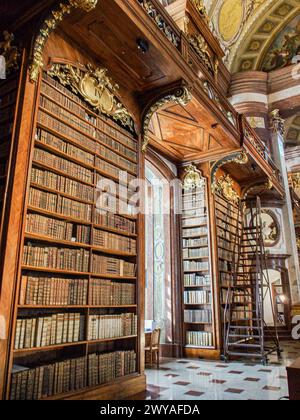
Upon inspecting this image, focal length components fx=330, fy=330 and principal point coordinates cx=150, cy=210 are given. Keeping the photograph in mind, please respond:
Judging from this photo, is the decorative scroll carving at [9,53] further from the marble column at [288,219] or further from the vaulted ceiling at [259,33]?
the marble column at [288,219]

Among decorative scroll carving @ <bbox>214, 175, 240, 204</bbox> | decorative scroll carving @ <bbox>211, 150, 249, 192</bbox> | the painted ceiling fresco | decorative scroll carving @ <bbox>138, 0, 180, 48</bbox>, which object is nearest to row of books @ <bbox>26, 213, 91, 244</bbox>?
decorative scroll carving @ <bbox>138, 0, 180, 48</bbox>

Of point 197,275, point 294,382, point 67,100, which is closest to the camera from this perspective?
point 294,382

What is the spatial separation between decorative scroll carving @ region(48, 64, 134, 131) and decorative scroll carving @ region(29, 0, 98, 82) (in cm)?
26

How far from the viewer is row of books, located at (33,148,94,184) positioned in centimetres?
292

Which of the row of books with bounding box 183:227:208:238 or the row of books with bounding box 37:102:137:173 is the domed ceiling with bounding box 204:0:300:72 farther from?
the row of books with bounding box 37:102:137:173

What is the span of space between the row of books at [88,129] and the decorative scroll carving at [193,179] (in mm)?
2544

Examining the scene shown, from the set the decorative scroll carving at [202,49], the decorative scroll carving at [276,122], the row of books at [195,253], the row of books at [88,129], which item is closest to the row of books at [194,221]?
the row of books at [195,253]

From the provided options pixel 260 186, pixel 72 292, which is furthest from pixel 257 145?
pixel 72 292

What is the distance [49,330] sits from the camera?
2.73 meters

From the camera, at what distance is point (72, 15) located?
121 inches

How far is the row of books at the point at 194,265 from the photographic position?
617 cm

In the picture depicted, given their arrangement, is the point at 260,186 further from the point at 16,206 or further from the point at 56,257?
the point at 16,206

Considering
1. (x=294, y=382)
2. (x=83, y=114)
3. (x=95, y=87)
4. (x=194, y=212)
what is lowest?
(x=294, y=382)

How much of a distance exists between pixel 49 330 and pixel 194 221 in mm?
4120
